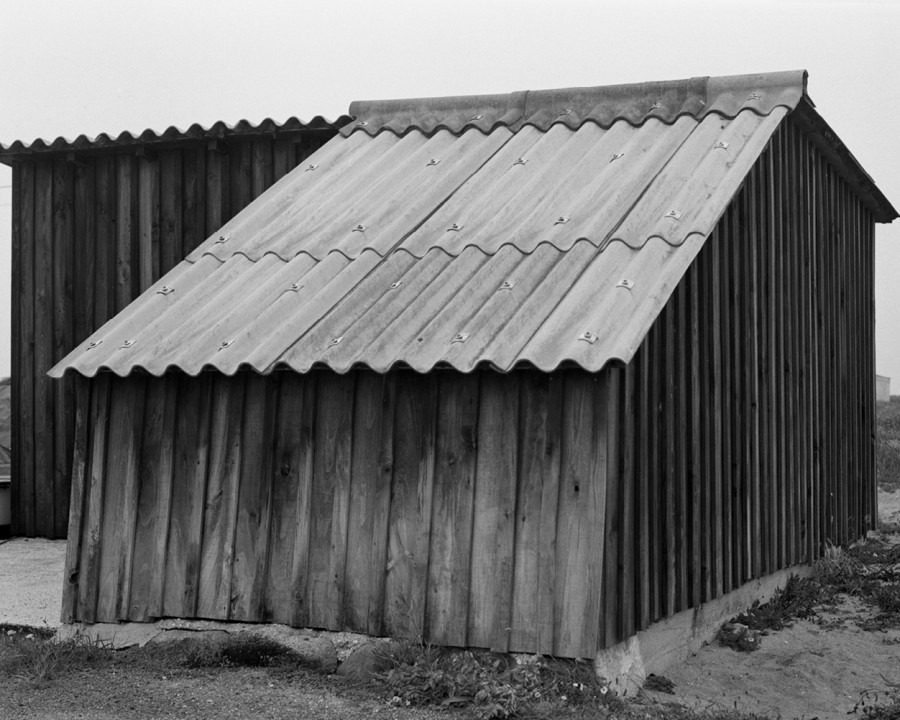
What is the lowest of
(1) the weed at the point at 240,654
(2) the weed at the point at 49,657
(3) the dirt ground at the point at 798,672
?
(3) the dirt ground at the point at 798,672

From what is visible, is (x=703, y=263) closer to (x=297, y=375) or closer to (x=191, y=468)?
(x=297, y=375)

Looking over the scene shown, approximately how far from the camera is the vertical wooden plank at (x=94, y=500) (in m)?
7.81

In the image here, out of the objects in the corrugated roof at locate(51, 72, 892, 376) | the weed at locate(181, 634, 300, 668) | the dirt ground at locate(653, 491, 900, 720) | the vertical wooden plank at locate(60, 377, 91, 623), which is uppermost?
the corrugated roof at locate(51, 72, 892, 376)

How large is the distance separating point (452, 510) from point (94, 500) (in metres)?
2.44

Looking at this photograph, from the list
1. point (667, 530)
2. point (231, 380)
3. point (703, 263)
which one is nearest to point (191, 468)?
point (231, 380)

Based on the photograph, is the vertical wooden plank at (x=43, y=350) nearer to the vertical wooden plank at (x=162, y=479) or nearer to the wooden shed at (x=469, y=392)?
the wooden shed at (x=469, y=392)

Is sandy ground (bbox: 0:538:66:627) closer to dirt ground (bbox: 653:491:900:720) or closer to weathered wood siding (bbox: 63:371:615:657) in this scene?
weathered wood siding (bbox: 63:371:615:657)

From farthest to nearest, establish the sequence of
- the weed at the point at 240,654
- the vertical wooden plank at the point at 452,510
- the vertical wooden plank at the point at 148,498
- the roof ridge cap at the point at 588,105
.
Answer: the roof ridge cap at the point at 588,105
the vertical wooden plank at the point at 148,498
the weed at the point at 240,654
the vertical wooden plank at the point at 452,510

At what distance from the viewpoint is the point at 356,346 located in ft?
23.1

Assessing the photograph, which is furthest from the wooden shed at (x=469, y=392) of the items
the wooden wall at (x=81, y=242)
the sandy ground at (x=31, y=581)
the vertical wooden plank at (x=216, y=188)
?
the wooden wall at (x=81, y=242)

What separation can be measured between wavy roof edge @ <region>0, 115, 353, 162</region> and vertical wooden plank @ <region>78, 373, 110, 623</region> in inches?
153

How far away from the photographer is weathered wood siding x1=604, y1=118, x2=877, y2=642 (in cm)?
714

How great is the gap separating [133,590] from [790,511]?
5432 mm

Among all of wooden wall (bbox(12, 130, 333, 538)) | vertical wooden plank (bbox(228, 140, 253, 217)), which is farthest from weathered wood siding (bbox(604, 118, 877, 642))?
vertical wooden plank (bbox(228, 140, 253, 217))
